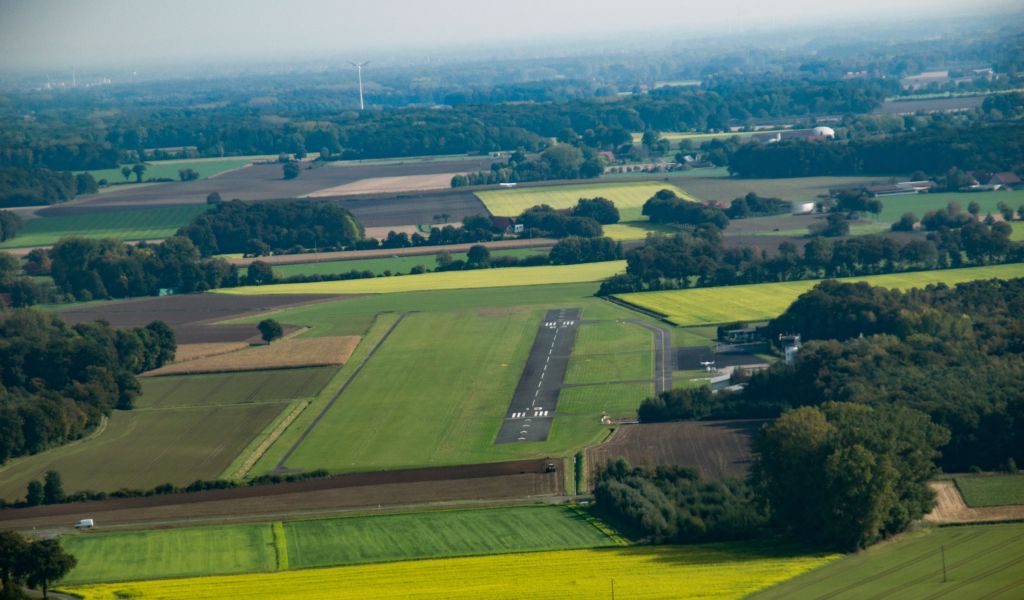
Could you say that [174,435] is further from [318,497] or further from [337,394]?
[318,497]

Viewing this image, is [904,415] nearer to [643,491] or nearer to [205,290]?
[643,491]

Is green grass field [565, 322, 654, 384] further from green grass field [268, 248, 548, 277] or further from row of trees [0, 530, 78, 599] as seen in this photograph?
row of trees [0, 530, 78, 599]

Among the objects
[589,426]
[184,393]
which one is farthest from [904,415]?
[184,393]

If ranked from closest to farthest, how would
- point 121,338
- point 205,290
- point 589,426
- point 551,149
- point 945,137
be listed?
point 589,426, point 121,338, point 205,290, point 945,137, point 551,149

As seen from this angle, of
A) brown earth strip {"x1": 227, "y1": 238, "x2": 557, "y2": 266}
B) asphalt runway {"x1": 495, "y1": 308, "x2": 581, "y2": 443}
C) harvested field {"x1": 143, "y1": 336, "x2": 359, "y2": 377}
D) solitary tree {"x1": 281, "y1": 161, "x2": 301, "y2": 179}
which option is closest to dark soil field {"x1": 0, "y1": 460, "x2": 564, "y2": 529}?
asphalt runway {"x1": 495, "y1": 308, "x2": 581, "y2": 443}

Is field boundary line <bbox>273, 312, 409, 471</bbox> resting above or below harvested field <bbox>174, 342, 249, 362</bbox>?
above

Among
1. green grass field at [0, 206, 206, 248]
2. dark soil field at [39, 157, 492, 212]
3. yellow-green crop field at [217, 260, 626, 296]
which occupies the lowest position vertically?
dark soil field at [39, 157, 492, 212]

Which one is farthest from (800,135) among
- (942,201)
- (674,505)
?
(674,505)
